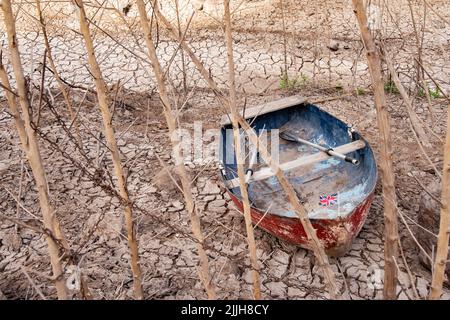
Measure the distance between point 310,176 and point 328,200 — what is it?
0.48 meters

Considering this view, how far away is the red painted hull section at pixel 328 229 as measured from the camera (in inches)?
151

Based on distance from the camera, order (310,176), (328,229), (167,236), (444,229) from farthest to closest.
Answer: (310,176)
(167,236)
(328,229)
(444,229)

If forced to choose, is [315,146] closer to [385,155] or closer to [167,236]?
[167,236]

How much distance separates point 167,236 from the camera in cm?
460

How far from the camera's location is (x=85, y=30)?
8.75ft

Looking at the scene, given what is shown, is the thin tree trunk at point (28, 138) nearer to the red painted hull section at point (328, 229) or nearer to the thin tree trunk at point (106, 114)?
the thin tree trunk at point (106, 114)

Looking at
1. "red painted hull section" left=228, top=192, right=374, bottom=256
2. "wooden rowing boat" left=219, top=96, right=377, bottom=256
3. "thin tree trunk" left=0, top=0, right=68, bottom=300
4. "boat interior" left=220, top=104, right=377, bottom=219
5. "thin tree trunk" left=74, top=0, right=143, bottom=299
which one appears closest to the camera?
"thin tree trunk" left=0, top=0, right=68, bottom=300

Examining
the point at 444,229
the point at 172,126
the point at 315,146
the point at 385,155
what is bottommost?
the point at 315,146

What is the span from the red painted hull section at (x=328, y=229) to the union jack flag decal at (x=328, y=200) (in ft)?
1.67

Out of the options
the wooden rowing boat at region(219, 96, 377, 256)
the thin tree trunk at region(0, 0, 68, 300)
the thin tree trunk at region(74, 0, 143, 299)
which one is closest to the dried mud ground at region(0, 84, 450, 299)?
the thin tree trunk at region(74, 0, 143, 299)

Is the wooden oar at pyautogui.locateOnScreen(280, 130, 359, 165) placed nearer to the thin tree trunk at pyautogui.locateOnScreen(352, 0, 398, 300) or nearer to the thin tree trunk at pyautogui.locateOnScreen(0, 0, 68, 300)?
the thin tree trunk at pyautogui.locateOnScreen(352, 0, 398, 300)

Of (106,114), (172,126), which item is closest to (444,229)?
(172,126)

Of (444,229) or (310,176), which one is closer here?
(444,229)

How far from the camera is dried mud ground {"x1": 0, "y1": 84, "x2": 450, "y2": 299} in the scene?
400cm
